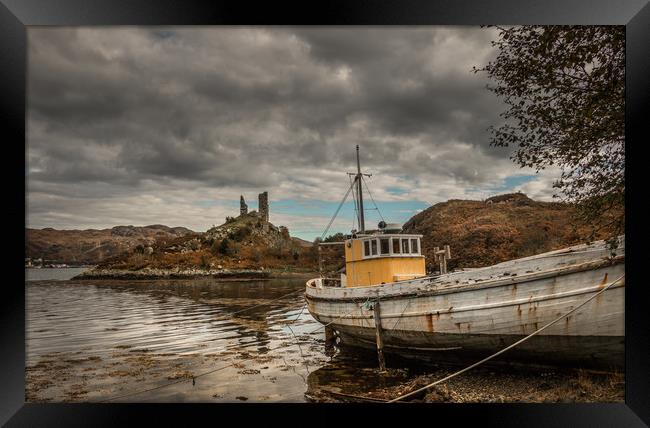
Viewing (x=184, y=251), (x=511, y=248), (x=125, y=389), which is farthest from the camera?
(x=184, y=251)

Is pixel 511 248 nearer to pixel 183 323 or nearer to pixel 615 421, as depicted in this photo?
pixel 183 323

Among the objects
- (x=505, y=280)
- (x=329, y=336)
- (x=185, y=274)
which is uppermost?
(x=505, y=280)

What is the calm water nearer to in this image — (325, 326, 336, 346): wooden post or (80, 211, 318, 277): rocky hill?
(325, 326, 336, 346): wooden post

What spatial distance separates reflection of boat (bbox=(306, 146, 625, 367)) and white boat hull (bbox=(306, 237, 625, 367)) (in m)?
0.01

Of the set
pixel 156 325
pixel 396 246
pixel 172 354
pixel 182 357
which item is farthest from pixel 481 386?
pixel 156 325

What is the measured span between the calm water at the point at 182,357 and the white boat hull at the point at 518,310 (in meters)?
1.28

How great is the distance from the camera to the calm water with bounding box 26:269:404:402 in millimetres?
7328

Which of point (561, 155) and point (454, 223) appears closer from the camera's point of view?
point (561, 155)

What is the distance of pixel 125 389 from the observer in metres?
7.47

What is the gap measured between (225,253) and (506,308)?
3804 cm

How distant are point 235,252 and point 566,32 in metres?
38.1

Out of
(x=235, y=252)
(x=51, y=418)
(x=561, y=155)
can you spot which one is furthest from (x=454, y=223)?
(x=235, y=252)

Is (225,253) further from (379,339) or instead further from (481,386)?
(481,386)
